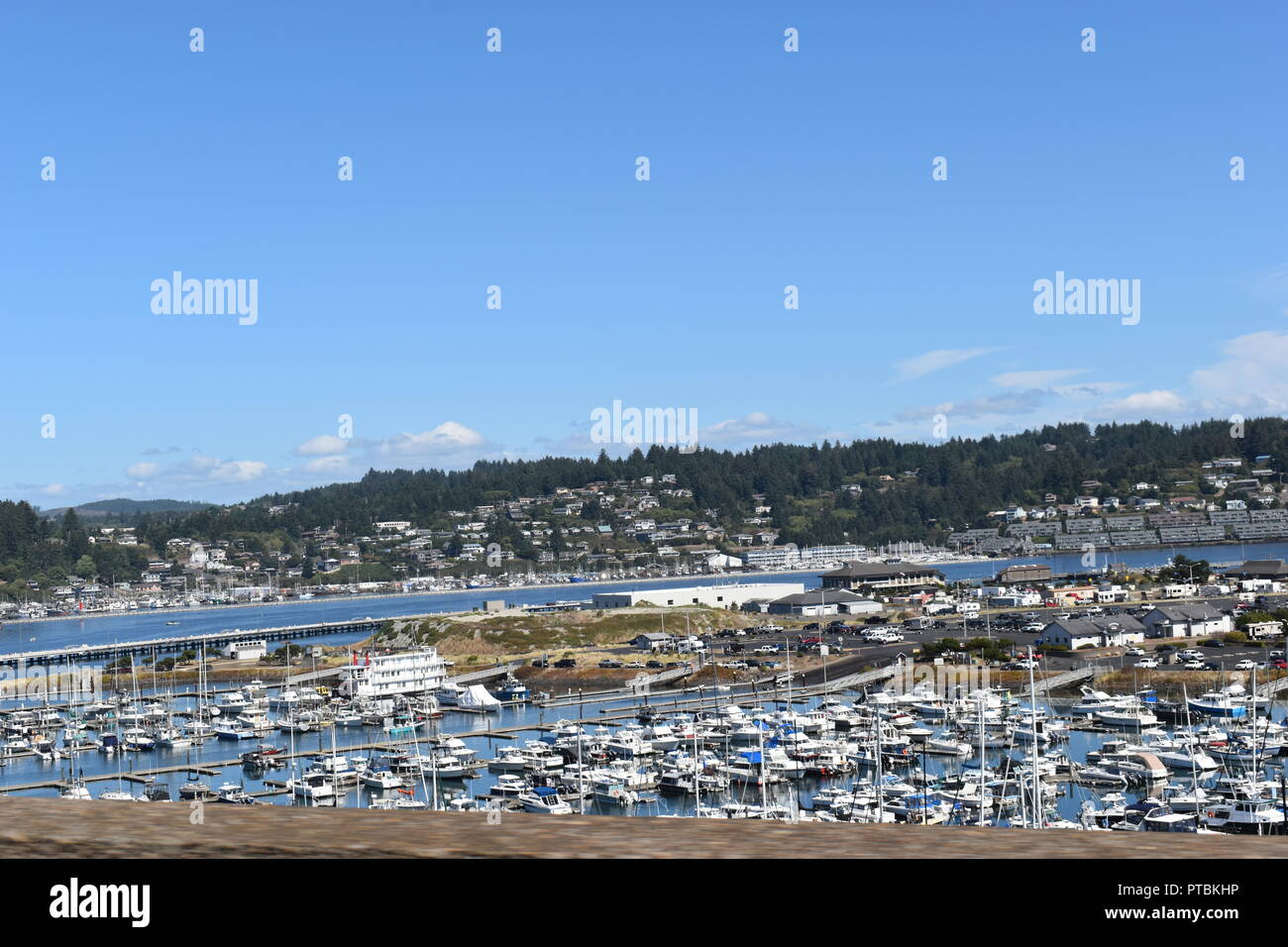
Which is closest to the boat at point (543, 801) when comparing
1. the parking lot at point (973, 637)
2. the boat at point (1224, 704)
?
the boat at point (1224, 704)

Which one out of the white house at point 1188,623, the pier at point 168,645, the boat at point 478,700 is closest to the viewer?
the boat at point 478,700

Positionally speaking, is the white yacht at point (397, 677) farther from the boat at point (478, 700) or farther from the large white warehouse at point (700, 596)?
the large white warehouse at point (700, 596)

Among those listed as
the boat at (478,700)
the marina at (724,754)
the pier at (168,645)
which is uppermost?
the marina at (724,754)

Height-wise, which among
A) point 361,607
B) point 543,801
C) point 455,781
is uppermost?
point 543,801

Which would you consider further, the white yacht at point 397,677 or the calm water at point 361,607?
the calm water at point 361,607

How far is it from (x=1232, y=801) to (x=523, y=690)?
1208 inches

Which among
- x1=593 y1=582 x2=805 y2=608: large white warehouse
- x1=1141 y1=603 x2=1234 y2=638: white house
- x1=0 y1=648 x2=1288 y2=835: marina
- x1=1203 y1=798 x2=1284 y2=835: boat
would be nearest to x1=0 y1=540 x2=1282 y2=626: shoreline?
x1=593 y1=582 x2=805 y2=608: large white warehouse

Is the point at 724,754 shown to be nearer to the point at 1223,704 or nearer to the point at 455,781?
the point at 455,781

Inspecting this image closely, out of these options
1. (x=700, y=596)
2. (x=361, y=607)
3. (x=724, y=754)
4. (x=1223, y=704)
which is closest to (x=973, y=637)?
(x=1223, y=704)

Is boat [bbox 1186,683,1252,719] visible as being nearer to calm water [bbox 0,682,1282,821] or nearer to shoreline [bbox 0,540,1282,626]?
calm water [bbox 0,682,1282,821]

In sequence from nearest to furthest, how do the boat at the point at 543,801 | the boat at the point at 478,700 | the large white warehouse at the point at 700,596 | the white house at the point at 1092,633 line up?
1. the boat at the point at 543,801
2. the boat at the point at 478,700
3. the white house at the point at 1092,633
4. the large white warehouse at the point at 700,596

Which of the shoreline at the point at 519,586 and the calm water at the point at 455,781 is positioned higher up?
the calm water at the point at 455,781
